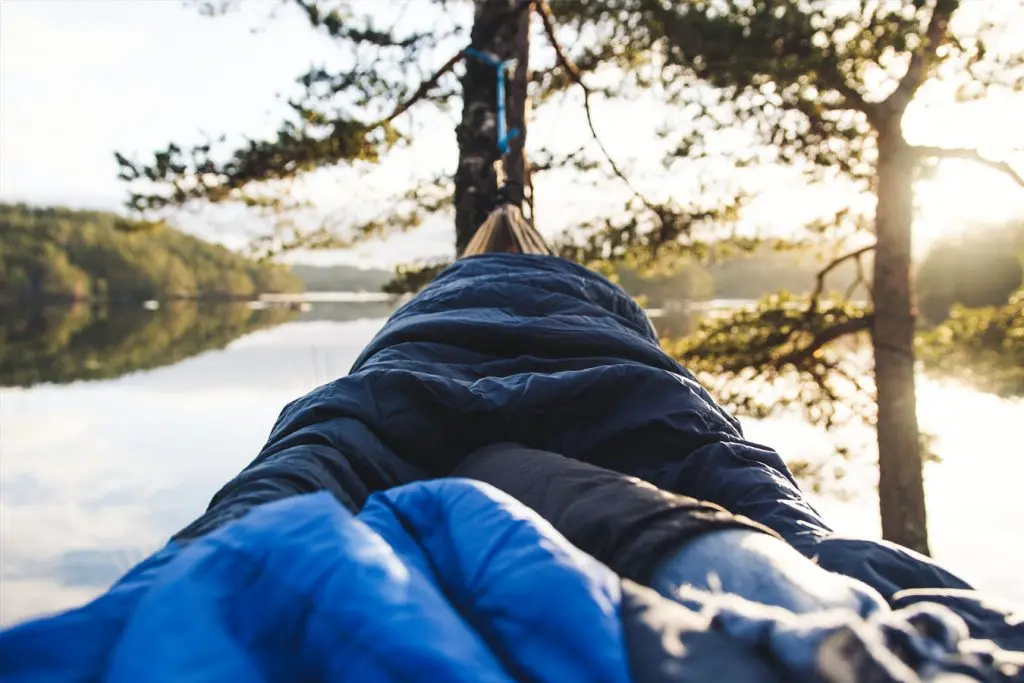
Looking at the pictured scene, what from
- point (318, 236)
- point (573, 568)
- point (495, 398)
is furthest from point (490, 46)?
point (573, 568)

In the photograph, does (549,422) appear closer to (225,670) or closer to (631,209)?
(225,670)

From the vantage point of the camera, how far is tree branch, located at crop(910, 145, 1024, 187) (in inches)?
171

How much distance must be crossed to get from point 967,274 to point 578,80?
57.3 ft

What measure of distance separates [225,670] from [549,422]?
69cm

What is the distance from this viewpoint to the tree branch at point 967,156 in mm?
4340

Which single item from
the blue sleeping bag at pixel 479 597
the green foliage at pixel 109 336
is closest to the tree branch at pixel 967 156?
the blue sleeping bag at pixel 479 597

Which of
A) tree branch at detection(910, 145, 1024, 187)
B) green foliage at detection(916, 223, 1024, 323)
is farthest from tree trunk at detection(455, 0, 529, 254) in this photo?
green foliage at detection(916, 223, 1024, 323)

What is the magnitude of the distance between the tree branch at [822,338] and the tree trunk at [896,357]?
12cm

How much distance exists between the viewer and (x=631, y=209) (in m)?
4.59

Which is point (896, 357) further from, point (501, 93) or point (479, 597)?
point (479, 597)

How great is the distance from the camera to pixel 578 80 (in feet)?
12.3

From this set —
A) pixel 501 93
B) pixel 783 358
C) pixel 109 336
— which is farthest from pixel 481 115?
pixel 109 336

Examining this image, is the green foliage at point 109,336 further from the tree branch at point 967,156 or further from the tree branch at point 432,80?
the tree branch at point 967,156

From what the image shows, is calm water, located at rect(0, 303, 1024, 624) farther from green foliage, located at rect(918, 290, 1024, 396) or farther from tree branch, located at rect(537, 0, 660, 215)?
tree branch, located at rect(537, 0, 660, 215)
